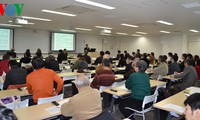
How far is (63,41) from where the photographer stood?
14.8 metres

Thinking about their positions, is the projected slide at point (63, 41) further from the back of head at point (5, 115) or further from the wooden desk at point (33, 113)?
the back of head at point (5, 115)

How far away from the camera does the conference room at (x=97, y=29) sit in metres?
5.04

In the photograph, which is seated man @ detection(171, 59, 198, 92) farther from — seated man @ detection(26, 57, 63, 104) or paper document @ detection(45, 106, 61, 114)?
paper document @ detection(45, 106, 61, 114)

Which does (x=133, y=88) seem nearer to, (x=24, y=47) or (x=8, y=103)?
(x=8, y=103)

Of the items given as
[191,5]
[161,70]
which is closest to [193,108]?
[191,5]

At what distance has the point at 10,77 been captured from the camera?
3873 millimetres

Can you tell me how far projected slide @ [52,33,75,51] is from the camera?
46.9ft

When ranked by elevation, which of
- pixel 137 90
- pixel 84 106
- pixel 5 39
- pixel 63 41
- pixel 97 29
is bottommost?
pixel 137 90

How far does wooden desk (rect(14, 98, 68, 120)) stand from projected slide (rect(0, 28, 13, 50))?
1058 centimetres

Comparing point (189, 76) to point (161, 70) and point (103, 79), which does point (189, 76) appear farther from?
point (103, 79)

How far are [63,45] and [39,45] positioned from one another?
194 centimetres

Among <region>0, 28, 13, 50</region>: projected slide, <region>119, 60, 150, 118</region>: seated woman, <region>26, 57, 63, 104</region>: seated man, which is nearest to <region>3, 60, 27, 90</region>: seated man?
<region>26, 57, 63, 104</region>: seated man

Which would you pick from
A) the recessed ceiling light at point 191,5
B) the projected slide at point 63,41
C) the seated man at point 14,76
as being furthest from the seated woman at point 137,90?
the projected slide at point 63,41

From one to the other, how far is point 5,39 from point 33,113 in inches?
435
